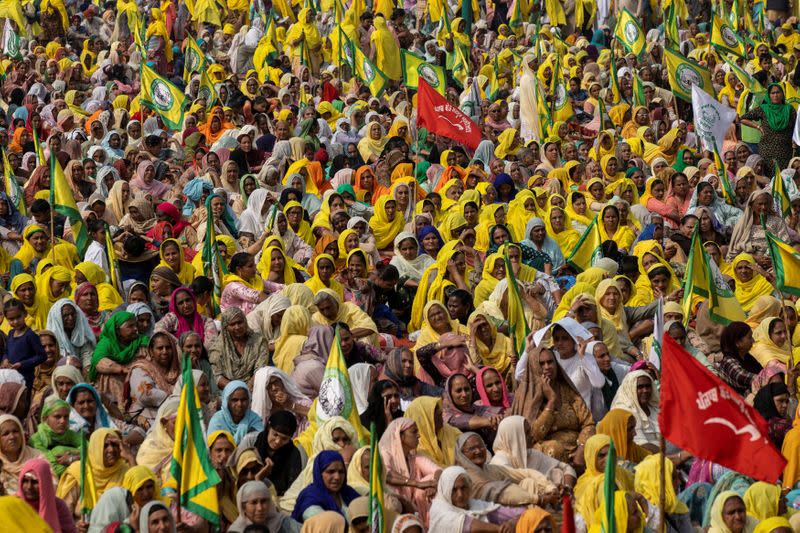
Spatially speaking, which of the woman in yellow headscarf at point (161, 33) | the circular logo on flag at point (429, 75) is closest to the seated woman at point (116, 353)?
the circular logo on flag at point (429, 75)

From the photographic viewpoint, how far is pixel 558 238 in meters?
13.3

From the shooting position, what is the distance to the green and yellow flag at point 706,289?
423 inches

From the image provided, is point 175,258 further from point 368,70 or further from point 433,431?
point 368,70

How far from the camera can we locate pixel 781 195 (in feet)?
44.6

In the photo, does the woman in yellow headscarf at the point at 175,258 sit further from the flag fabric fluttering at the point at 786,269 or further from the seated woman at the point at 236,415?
the flag fabric fluttering at the point at 786,269

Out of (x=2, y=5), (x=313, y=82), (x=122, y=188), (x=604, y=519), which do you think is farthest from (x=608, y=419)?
(x=2, y=5)

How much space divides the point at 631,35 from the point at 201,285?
31.1 ft

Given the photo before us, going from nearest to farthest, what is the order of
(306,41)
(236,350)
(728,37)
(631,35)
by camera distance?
(236,350) → (728,37) → (631,35) → (306,41)

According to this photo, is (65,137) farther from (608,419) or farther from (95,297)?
(608,419)

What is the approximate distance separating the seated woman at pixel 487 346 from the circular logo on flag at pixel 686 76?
6.16m

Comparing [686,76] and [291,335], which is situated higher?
[291,335]

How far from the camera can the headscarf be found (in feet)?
32.5

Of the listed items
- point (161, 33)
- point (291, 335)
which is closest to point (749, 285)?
point (291, 335)

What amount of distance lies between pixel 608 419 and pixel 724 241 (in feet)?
16.7
